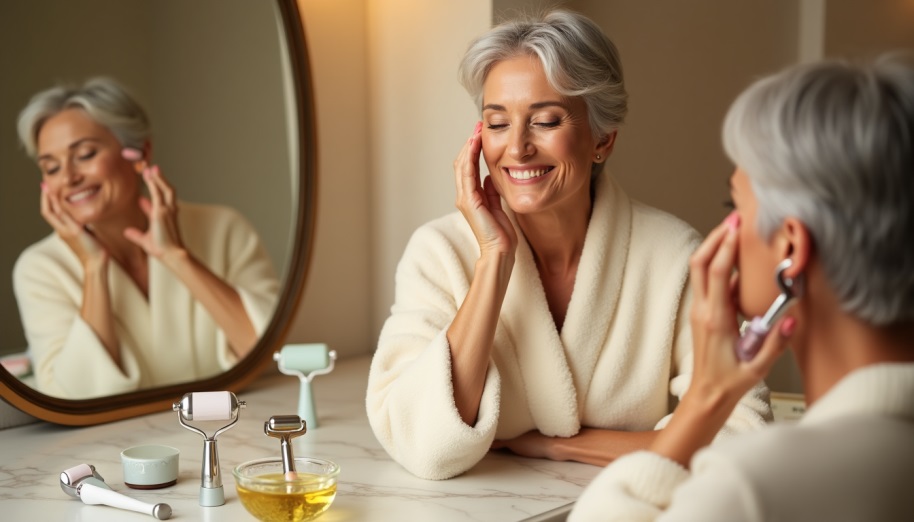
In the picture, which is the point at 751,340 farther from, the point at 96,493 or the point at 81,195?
the point at 81,195

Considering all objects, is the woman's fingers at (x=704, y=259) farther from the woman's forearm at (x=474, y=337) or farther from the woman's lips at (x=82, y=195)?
the woman's lips at (x=82, y=195)

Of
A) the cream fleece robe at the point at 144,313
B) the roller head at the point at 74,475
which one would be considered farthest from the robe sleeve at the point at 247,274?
the roller head at the point at 74,475

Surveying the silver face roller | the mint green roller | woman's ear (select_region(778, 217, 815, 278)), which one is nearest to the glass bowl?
the silver face roller

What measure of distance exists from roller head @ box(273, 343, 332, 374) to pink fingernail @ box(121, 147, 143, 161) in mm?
470

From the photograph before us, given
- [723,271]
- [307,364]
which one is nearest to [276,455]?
[307,364]

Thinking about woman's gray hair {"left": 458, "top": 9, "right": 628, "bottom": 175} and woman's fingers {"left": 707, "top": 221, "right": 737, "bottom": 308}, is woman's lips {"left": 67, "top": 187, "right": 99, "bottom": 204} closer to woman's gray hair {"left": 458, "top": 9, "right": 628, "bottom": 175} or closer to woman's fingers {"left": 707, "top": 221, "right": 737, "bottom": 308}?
woman's gray hair {"left": 458, "top": 9, "right": 628, "bottom": 175}

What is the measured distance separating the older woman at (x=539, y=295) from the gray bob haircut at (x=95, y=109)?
2.07ft

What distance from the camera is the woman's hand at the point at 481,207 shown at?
1.64 metres

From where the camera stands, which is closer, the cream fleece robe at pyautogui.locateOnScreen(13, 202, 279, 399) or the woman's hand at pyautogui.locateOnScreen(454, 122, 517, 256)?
the woman's hand at pyautogui.locateOnScreen(454, 122, 517, 256)

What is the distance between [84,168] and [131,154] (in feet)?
0.35

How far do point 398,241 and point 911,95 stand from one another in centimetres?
162

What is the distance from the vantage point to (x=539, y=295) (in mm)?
1678

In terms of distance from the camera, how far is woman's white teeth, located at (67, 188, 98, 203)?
1.84m

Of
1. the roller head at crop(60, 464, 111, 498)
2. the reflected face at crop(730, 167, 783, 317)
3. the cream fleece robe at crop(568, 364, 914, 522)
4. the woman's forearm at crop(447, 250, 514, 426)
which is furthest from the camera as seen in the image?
the woman's forearm at crop(447, 250, 514, 426)
